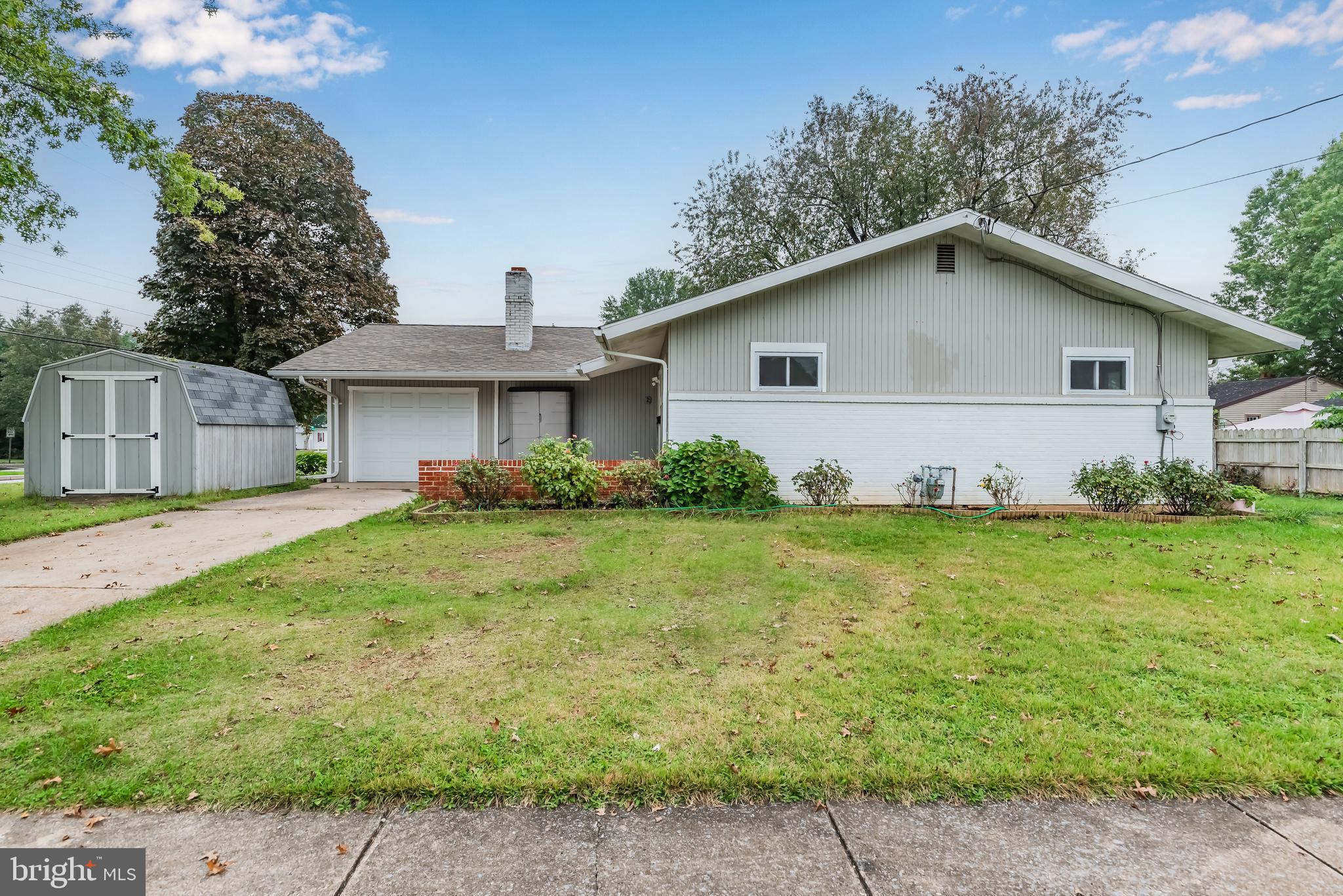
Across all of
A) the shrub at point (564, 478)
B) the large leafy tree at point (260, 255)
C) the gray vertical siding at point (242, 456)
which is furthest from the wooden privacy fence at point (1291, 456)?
the large leafy tree at point (260, 255)

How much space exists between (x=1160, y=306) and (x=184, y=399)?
652 inches

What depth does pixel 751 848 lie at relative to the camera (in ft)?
6.57

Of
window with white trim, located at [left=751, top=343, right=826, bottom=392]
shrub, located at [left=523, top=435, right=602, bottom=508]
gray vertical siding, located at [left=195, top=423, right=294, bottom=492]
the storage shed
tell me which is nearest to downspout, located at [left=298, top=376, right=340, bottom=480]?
gray vertical siding, located at [left=195, top=423, right=294, bottom=492]

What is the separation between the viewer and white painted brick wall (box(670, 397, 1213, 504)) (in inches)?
379

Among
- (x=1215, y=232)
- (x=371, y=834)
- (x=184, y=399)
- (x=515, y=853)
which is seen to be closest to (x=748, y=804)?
(x=515, y=853)

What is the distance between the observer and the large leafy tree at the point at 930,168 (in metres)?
18.8

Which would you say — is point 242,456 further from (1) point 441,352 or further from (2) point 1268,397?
(2) point 1268,397

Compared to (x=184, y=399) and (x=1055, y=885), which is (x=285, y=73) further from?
(x=1055, y=885)

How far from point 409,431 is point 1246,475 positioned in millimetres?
18894

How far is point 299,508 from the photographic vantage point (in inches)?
381

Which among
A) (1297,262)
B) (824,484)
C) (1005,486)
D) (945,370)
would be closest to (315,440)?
(824,484)

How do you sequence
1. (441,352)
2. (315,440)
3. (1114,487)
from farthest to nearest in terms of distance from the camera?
(315,440) < (441,352) < (1114,487)

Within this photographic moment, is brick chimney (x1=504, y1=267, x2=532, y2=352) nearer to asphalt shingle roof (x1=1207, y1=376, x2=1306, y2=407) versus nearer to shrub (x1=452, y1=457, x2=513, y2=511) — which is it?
shrub (x1=452, y1=457, x2=513, y2=511)

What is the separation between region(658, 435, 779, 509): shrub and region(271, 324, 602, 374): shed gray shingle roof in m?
4.39
